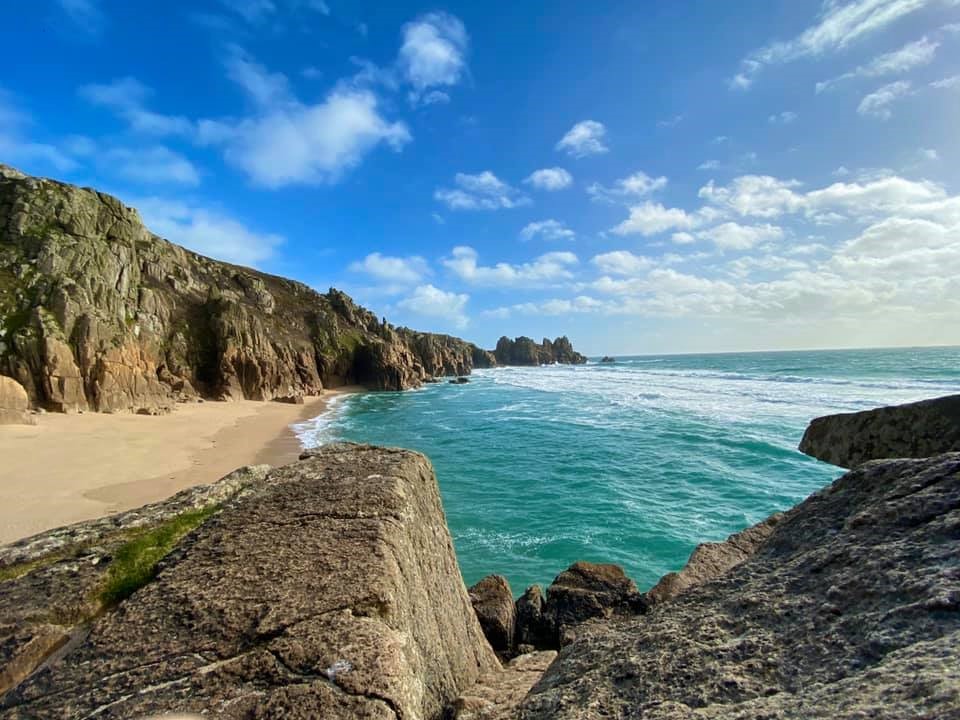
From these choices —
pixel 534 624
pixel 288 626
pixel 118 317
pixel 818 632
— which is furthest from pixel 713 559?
pixel 118 317

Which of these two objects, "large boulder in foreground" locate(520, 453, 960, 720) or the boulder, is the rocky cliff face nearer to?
the boulder

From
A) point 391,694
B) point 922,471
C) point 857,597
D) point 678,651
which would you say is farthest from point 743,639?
point 391,694

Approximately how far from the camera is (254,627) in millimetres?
2926

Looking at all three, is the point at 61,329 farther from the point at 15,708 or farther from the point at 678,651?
the point at 678,651

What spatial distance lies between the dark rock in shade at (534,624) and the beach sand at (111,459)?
13.7m

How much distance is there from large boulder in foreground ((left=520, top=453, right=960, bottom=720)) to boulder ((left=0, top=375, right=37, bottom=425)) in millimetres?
35406

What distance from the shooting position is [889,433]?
17.2 feet

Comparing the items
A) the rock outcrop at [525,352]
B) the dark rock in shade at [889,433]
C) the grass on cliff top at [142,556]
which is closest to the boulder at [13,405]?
the grass on cliff top at [142,556]

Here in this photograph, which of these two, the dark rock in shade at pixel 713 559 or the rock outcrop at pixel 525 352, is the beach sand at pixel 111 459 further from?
the rock outcrop at pixel 525 352

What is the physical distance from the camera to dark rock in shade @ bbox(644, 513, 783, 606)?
5543 millimetres

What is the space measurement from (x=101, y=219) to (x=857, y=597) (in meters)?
58.4

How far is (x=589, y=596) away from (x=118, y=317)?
4806cm

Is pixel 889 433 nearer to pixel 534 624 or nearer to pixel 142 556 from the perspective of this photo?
pixel 534 624

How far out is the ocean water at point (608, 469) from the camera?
587 inches
